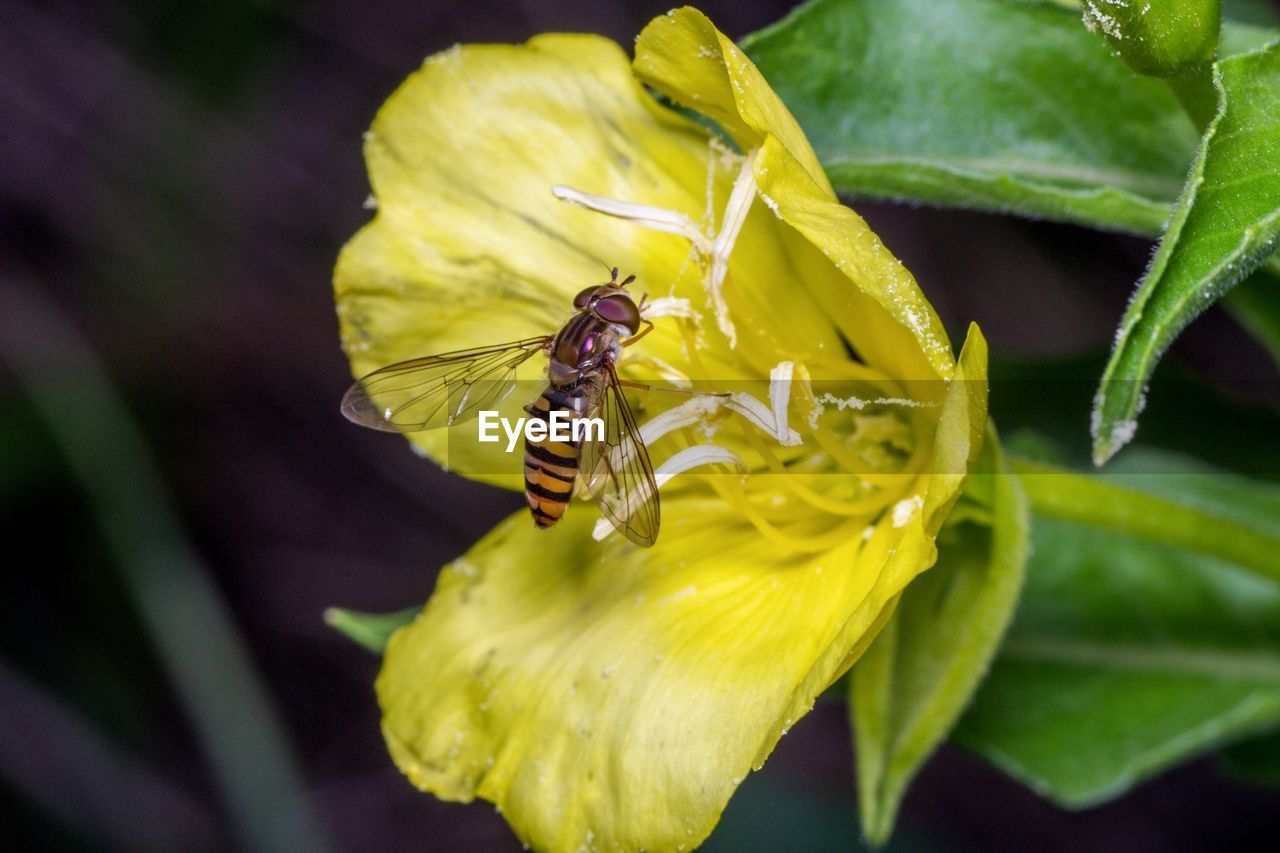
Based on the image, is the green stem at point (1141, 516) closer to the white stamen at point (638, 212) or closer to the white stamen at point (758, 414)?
the white stamen at point (758, 414)

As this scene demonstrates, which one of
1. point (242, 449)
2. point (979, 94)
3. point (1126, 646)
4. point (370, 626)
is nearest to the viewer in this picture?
point (979, 94)

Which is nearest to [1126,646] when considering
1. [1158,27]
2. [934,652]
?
[934,652]

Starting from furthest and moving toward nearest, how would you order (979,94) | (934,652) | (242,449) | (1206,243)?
(242,449) < (979,94) < (934,652) < (1206,243)

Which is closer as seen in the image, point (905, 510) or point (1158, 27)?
point (1158, 27)

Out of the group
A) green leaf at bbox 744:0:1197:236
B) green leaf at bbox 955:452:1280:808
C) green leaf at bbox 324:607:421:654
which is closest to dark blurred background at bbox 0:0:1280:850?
green leaf at bbox 955:452:1280:808

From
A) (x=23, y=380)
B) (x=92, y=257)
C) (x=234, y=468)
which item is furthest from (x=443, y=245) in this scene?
(x=234, y=468)

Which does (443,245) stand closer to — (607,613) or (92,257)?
(607,613)

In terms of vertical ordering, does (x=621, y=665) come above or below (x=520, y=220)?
below

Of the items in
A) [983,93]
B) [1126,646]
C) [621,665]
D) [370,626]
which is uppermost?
[983,93]

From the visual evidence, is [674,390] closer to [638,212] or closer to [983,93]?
[638,212]
